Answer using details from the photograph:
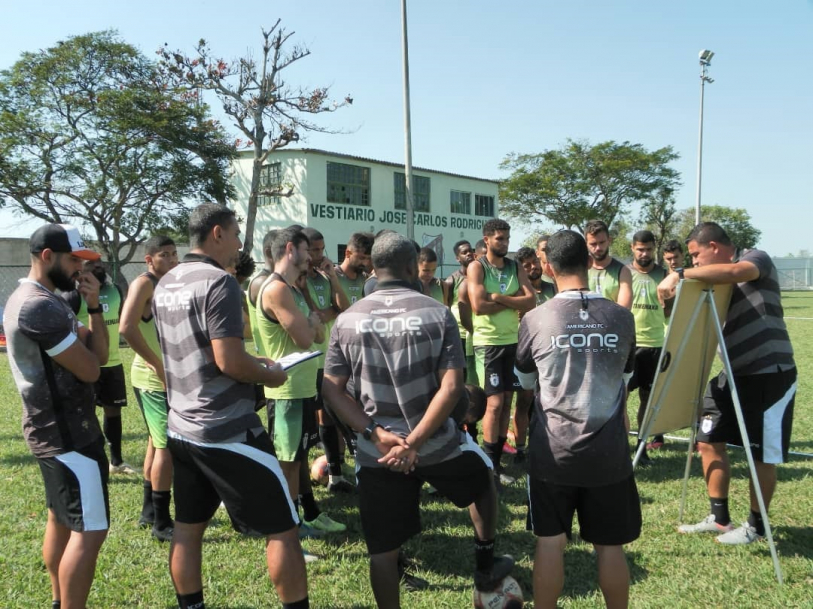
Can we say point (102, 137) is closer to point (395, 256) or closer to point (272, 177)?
point (272, 177)

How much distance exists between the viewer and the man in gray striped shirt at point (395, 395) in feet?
10.3

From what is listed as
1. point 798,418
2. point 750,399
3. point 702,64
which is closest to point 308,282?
point 750,399

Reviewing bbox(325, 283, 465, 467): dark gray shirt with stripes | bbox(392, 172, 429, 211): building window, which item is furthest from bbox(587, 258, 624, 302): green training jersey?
bbox(392, 172, 429, 211): building window

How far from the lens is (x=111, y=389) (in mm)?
6312

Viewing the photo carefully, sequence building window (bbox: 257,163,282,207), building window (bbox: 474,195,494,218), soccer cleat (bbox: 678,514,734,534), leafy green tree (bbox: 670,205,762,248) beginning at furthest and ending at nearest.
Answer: leafy green tree (bbox: 670,205,762,248) < building window (bbox: 474,195,494,218) < building window (bbox: 257,163,282,207) < soccer cleat (bbox: 678,514,734,534)

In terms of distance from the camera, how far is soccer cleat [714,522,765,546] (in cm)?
443

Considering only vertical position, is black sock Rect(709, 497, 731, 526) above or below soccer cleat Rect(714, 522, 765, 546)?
above

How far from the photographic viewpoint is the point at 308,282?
18.8ft

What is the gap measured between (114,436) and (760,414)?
579 centimetres

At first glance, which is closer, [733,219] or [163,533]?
[163,533]

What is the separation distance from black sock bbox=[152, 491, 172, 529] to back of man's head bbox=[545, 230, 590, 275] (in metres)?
3.21


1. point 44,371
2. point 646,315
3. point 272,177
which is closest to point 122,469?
point 44,371

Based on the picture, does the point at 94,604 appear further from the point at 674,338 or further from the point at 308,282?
the point at 674,338

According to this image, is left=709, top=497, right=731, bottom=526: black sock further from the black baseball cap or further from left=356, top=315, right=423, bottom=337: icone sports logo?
the black baseball cap
